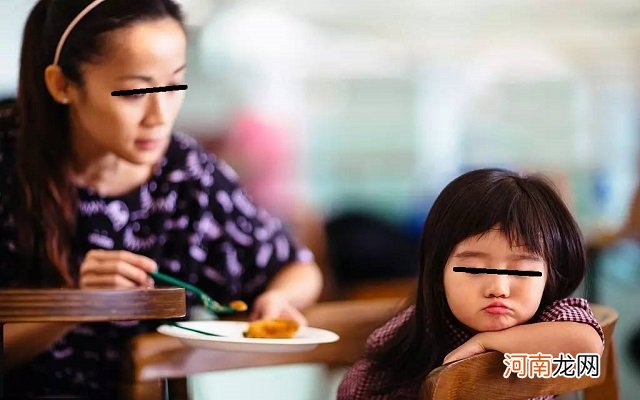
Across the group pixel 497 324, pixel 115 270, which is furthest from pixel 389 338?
pixel 115 270

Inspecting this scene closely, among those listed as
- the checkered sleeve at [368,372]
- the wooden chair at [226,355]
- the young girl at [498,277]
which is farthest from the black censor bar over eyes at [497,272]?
the wooden chair at [226,355]

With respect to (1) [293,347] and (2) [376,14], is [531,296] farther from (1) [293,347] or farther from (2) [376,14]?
(2) [376,14]

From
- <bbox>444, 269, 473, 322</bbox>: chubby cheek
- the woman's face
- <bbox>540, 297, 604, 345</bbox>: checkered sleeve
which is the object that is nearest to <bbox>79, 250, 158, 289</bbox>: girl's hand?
the woman's face

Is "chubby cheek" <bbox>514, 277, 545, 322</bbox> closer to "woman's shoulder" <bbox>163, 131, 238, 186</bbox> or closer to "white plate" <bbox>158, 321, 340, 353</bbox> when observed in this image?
"white plate" <bbox>158, 321, 340, 353</bbox>

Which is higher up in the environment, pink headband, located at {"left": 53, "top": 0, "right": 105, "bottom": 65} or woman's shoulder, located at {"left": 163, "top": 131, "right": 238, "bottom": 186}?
pink headband, located at {"left": 53, "top": 0, "right": 105, "bottom": 65}

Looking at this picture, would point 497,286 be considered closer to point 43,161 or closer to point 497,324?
point 497,324

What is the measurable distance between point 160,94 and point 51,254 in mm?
248

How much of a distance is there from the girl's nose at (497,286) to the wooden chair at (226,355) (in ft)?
0.80

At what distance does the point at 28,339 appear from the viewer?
4.02 ft

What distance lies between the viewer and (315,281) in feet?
4.49

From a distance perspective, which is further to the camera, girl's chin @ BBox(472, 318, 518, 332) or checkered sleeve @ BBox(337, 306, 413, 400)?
checkered sleeve @ BBox(337, 306, 413, 400)

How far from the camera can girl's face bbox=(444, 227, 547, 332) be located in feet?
3.34

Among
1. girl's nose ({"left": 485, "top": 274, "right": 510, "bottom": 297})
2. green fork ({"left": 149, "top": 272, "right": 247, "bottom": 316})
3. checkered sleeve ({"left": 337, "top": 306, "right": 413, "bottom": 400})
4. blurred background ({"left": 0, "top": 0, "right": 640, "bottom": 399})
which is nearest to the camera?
girl's nose ({"left": 485, "top": 274, "right": 510, "bottom": 297})

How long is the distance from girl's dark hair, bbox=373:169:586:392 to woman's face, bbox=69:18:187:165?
36cm
